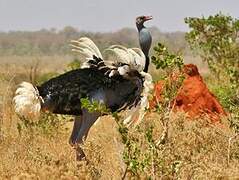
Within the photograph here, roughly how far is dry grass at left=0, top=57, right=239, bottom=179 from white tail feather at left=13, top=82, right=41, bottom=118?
1.47 ft

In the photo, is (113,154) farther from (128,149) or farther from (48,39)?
(48,39)

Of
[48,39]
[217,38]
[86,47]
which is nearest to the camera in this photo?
[86,47]

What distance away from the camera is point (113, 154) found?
881 centimetres

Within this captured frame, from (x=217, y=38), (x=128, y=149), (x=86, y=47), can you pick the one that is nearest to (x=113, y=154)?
(x=86, y=47)

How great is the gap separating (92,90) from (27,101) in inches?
28.6

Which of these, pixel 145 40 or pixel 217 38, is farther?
pixel 217 38

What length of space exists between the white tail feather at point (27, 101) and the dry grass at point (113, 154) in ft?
1.47

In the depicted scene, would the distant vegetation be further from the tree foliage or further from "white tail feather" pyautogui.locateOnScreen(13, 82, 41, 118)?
"white tail feather" pyautogui.locateOnScreen(13, 82, 41, 118)

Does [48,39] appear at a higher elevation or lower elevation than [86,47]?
lower

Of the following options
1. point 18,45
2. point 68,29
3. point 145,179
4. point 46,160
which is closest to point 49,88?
point 46,160

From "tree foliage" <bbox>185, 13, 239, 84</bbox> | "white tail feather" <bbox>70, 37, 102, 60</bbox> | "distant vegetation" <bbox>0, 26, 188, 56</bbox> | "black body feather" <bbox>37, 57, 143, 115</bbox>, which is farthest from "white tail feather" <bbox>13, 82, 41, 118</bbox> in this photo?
"distant vegetation" <bbox>0, 26, 188, 56</bbox>

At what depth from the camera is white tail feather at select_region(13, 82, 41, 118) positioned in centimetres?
866

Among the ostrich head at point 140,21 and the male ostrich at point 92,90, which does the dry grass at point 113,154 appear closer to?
the male ostrich at point 92,90

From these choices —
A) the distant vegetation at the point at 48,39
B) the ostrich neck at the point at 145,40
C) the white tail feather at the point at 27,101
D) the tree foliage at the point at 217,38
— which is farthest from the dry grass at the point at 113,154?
the distant vegetation at the point at 48,39
